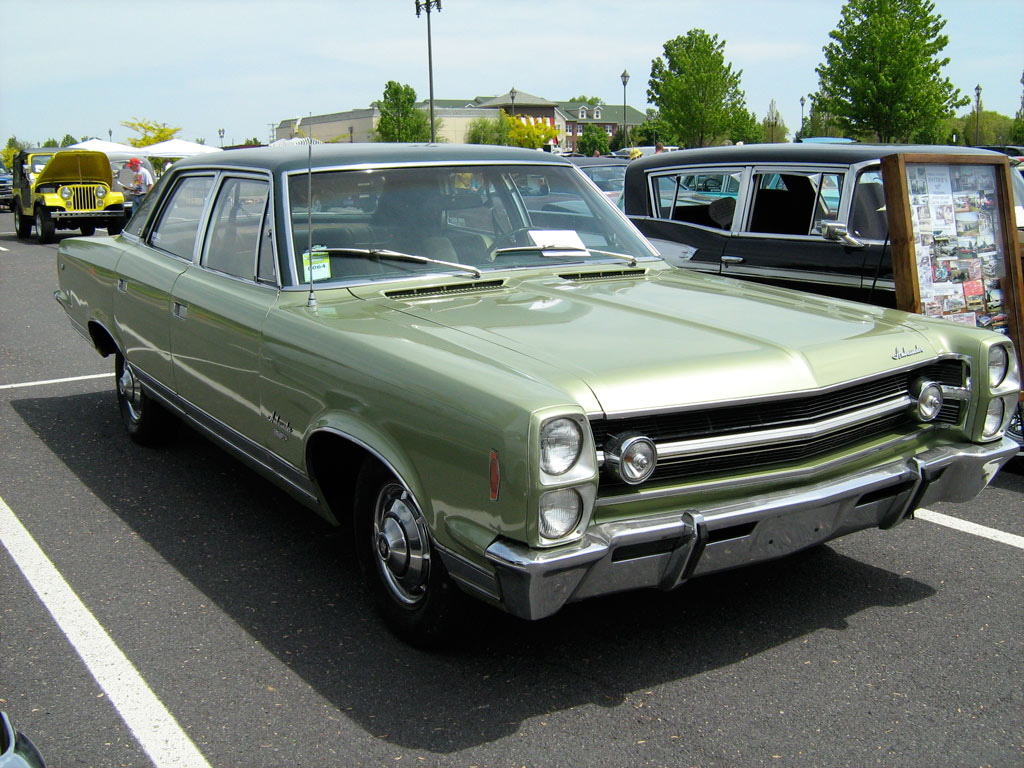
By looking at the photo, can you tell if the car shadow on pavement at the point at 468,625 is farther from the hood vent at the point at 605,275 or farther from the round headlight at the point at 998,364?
the hood vent at the point at 605,275

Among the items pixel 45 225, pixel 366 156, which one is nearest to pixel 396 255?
pixel 366 156

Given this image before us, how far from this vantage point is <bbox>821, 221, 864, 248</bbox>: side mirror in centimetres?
597

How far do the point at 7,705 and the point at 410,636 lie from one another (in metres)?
1.26

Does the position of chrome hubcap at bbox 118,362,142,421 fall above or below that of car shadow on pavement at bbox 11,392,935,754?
above

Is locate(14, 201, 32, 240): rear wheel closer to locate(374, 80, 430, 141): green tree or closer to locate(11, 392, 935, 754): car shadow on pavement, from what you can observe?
locate(11, 392, 935, 754): car shadow on pavement

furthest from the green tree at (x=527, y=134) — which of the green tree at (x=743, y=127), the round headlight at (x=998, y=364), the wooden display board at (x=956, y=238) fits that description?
the round headlight at (x=998, y=364)

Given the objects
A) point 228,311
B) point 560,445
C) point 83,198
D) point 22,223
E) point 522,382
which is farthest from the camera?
point 22,223

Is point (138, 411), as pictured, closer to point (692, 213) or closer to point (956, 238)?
point (692, 213)

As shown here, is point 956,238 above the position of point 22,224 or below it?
above

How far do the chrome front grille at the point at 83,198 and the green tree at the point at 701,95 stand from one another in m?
37.4

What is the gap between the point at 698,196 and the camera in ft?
24.5

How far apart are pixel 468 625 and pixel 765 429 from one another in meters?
1.15

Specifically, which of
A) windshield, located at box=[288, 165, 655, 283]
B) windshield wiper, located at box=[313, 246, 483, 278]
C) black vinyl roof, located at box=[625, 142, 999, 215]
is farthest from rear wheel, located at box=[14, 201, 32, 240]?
windshield wiper, located at box=[313, 246, 483, 278]

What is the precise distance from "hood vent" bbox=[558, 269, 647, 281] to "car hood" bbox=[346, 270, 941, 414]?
0.06 metres
